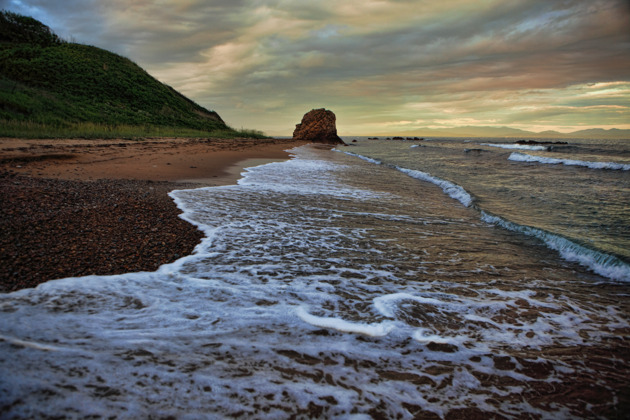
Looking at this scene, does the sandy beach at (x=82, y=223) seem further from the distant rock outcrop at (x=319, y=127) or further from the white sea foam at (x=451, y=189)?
the distant rock outcrop at (x=319, y=127)

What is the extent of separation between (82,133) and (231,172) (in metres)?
11.1

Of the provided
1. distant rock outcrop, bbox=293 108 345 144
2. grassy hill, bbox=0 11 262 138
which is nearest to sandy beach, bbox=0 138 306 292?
grassy hill, bbox=0 11 262 138

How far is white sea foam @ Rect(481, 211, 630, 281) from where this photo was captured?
3.84 meters

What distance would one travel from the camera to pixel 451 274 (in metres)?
3.64

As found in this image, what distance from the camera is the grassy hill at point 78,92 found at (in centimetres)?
1888

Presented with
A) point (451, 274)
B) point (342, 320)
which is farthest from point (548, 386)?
point (451, 274)

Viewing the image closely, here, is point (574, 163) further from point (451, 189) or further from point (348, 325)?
point (348, 325)

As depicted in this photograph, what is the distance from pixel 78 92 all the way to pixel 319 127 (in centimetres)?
3003

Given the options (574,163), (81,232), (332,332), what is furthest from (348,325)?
(574,163)

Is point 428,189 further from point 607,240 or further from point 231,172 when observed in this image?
point 231,172

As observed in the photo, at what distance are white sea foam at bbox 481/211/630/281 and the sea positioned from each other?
0.08ft

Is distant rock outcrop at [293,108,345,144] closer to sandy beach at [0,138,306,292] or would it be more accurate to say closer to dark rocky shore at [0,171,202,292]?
sandy beach at [0,138,306,292]

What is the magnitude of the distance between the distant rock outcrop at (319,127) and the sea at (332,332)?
46.0 m

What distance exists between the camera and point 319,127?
48969mm
